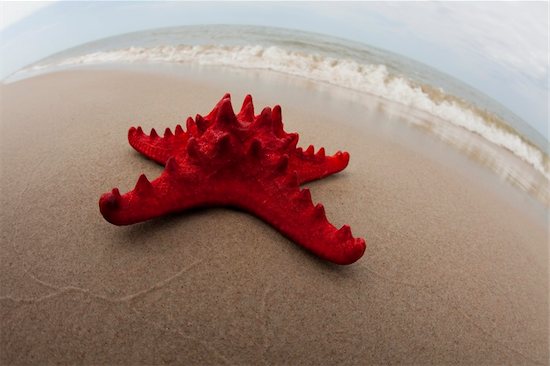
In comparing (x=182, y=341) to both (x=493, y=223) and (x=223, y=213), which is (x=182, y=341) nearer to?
(x=223, y=213)

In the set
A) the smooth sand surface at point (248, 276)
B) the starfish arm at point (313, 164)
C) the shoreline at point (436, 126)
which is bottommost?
the smooth sand surface at point (248, 276)

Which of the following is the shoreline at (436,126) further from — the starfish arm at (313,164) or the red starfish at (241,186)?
the red starfish at (241,186)

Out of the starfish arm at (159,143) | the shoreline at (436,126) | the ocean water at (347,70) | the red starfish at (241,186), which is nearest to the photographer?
the red starfish at (241,186)

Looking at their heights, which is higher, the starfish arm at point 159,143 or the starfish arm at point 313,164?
the starfish arm at point 313,164

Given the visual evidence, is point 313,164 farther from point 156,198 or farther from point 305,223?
point 156,198

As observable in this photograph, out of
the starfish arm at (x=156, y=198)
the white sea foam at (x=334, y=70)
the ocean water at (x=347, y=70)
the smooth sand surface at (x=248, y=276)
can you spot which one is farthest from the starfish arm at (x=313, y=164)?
the white sea foam at (x=334, y=70)

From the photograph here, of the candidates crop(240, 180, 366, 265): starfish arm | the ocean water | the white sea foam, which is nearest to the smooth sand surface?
crop(240, 180, 366, 265): starfish arm

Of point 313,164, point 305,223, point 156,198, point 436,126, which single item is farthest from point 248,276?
point 436,126
